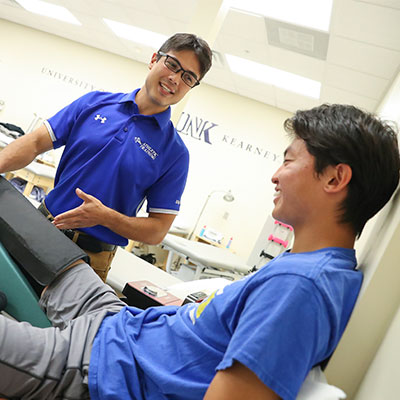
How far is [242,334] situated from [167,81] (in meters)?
1.14

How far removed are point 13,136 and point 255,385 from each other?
6422 millimetres

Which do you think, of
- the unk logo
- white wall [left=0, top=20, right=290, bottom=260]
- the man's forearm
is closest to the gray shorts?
the man's forearm

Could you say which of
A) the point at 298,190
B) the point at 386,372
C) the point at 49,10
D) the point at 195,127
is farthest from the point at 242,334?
the point at 49,10

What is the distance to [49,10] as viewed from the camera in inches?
243

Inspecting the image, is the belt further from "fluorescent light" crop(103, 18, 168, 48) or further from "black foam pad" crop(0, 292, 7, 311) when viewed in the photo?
"fluorescent light" crop(103, 18, 168, 48)

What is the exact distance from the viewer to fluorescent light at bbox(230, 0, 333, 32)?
126 inches

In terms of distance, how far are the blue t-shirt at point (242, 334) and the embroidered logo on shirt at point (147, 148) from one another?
0.69 meters

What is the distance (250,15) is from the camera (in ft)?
12.1

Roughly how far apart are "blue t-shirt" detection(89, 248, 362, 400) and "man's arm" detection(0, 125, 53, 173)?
85 cm

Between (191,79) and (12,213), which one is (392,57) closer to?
(191,79)

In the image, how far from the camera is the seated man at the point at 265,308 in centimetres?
65

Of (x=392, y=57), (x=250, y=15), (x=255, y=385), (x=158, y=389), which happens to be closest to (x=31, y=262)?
(x=158, y=389)

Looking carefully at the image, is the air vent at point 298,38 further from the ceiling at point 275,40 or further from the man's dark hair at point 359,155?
the man's dark hair at point 359,155

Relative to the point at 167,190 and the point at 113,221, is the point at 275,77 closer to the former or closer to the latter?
the point at 167,190
